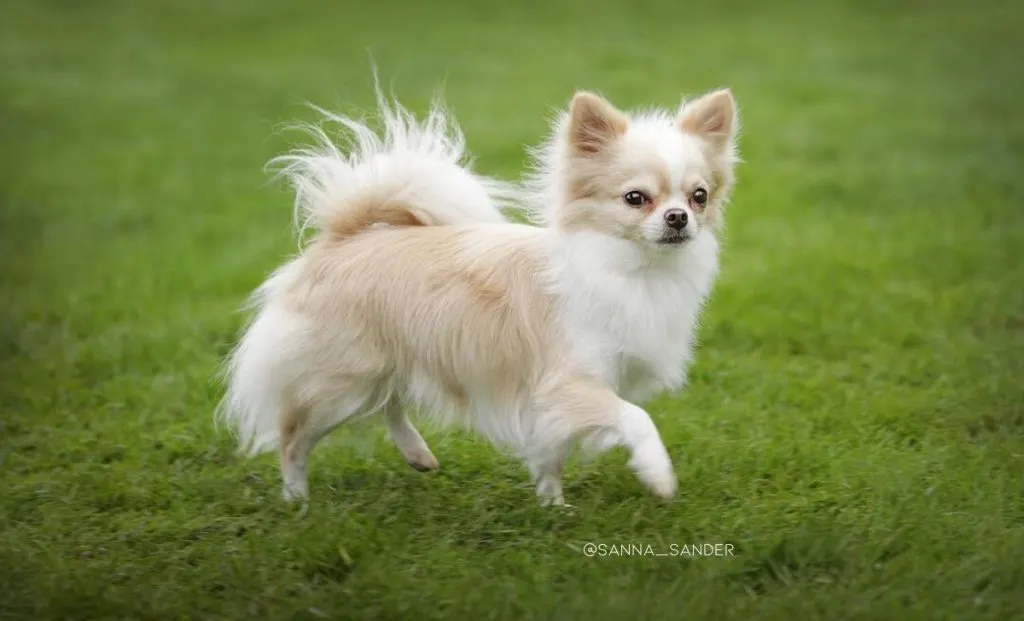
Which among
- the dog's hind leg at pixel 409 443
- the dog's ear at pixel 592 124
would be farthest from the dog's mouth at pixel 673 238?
the dog's hind leg at pixel 409 443

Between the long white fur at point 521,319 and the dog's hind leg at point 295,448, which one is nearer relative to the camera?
the long white fur at point 521,319

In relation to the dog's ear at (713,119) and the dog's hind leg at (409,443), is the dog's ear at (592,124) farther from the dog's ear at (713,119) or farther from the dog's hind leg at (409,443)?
the dog's hind leg at (409,443)

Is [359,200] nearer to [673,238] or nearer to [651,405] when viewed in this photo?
[673,238]

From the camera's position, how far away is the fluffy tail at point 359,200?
17.3ft

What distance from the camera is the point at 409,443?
5.53m

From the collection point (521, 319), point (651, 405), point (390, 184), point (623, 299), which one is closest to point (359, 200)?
point (390, 184)

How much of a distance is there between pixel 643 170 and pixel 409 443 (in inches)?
60.0

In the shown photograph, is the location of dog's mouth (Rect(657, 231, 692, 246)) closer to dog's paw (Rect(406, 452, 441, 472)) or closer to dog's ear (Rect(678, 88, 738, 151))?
dog's ear (Rect(678, 88, 738, 151))

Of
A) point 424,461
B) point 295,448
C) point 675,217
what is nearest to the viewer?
point 675,217

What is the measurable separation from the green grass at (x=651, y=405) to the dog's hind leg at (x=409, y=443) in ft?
0.23

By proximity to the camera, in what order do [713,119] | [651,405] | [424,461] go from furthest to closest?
[651,405]
[424,461]
[713,119]

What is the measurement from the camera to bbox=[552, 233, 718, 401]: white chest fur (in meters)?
4.79

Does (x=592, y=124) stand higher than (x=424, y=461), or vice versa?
(x=592, y=124)

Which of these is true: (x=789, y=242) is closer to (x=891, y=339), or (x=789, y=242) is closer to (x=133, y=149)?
(x=891, y=339)
